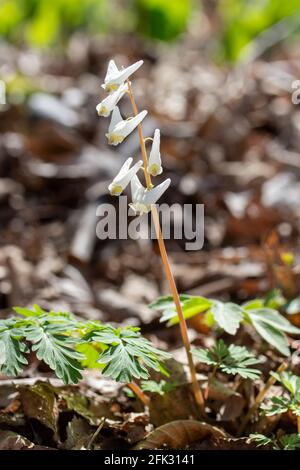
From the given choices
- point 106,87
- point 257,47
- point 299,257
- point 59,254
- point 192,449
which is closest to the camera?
point 106,87

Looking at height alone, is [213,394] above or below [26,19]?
below

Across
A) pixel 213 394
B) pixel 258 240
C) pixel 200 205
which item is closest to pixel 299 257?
pixel 258 240

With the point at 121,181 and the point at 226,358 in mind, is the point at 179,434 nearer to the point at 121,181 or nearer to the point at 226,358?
the point at 226,358

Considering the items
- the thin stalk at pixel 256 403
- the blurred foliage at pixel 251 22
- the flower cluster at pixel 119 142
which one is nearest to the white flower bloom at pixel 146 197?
the flower cluster at pixel 119 142

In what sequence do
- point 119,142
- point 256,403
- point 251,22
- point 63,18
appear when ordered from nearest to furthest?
point 119,142 < point 256,403 < point 251,22 < point 63,18

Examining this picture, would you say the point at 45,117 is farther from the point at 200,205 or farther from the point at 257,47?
the point at 257,47

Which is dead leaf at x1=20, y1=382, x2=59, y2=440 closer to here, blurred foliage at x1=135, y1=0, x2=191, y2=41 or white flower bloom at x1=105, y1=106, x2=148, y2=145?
white flower bloom at x1=105, y1=106, x2=148, y2=145

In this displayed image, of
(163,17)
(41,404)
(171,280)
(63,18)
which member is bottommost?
(41,404)

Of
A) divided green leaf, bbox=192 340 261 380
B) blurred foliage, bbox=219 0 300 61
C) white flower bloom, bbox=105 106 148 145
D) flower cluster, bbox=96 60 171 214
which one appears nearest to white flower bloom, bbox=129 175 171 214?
flower cluster, bbox=96 60 171 214

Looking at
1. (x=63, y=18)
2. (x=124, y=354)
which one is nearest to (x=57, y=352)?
(x=124, y=354)
